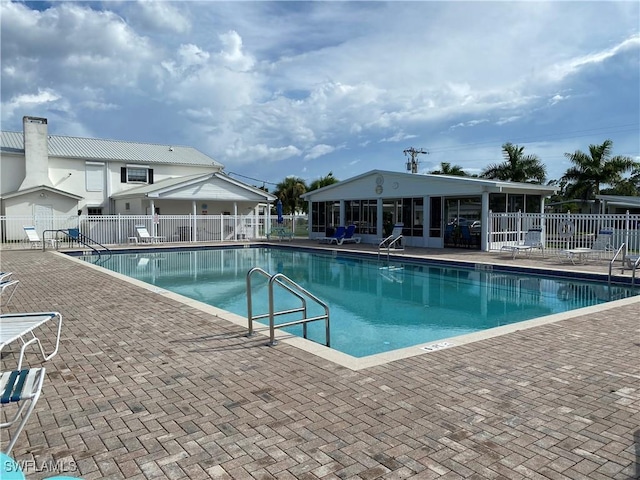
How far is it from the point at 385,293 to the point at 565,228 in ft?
29.3

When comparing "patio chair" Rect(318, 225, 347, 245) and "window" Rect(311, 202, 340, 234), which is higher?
"window" Rect(311, 202, 340, 234)

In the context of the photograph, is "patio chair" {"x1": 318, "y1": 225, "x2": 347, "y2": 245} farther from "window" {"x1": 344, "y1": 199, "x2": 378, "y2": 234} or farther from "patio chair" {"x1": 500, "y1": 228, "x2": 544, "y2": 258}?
"patio chair" {"x1": 500, "y1": 228, "x2": 544, "y2": 258}

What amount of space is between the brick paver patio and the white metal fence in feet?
36.8

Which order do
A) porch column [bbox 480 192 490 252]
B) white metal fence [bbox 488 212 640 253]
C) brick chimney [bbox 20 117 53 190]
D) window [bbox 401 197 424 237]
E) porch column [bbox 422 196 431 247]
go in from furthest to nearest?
1. brick chimney [bbox 20 117 53 190]
2. window [bbox 401 197 424 237]
3. porch column [bbox 422 196 431 247]
4. porch column [bbox 480 192 490 252]
5. white metal fence [bbox 488 212 640 253]

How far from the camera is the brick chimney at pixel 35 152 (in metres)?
27.6

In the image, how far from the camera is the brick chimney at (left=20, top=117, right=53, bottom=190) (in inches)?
1087

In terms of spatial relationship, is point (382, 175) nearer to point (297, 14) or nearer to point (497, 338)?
point (297, 14)

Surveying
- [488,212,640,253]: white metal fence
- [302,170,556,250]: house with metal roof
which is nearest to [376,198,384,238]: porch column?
[302,170,556,250]: house with metal roof

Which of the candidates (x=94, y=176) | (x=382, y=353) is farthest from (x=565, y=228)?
(x=94, y=176)

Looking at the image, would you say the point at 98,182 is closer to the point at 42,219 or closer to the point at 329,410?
the point at 42,219

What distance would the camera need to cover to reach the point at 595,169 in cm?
3275

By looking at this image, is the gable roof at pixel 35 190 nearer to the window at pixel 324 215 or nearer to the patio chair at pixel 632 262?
the window at pixel 324 215

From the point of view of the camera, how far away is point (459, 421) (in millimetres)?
3361

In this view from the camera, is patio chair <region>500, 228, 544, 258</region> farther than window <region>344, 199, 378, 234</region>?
No
